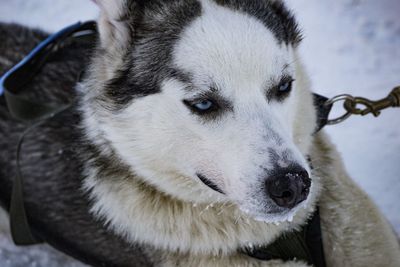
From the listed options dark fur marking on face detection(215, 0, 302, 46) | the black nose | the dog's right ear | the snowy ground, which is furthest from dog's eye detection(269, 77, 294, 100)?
the snowy ground

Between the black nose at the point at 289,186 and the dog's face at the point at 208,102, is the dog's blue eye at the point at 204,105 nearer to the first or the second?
the dog's face at the point at 208,102

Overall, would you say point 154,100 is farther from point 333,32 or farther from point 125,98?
point 333,32

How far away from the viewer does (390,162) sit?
12.3ft

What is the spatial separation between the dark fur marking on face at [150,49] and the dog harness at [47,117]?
0.61 meters

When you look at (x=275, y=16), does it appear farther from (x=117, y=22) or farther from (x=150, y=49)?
(x=117, y=22)

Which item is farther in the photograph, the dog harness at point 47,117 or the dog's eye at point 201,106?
the dog harness at point 47,117

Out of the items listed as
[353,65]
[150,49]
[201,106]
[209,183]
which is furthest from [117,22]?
[353,65]

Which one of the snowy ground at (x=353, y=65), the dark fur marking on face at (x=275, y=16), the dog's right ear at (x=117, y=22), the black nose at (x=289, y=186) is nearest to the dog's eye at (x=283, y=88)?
the dark fur marking on face at (x=275, y=16)

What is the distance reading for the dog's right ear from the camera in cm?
221

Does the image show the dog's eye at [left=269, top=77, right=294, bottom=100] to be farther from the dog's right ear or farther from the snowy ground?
the snowy ground

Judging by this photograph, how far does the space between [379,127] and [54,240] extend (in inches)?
102

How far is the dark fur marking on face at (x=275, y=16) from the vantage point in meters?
2.18

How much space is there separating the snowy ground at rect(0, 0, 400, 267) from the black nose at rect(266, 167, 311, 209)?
166 centimetres

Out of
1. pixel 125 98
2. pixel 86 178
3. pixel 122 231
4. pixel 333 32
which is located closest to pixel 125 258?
pixel 122 231
